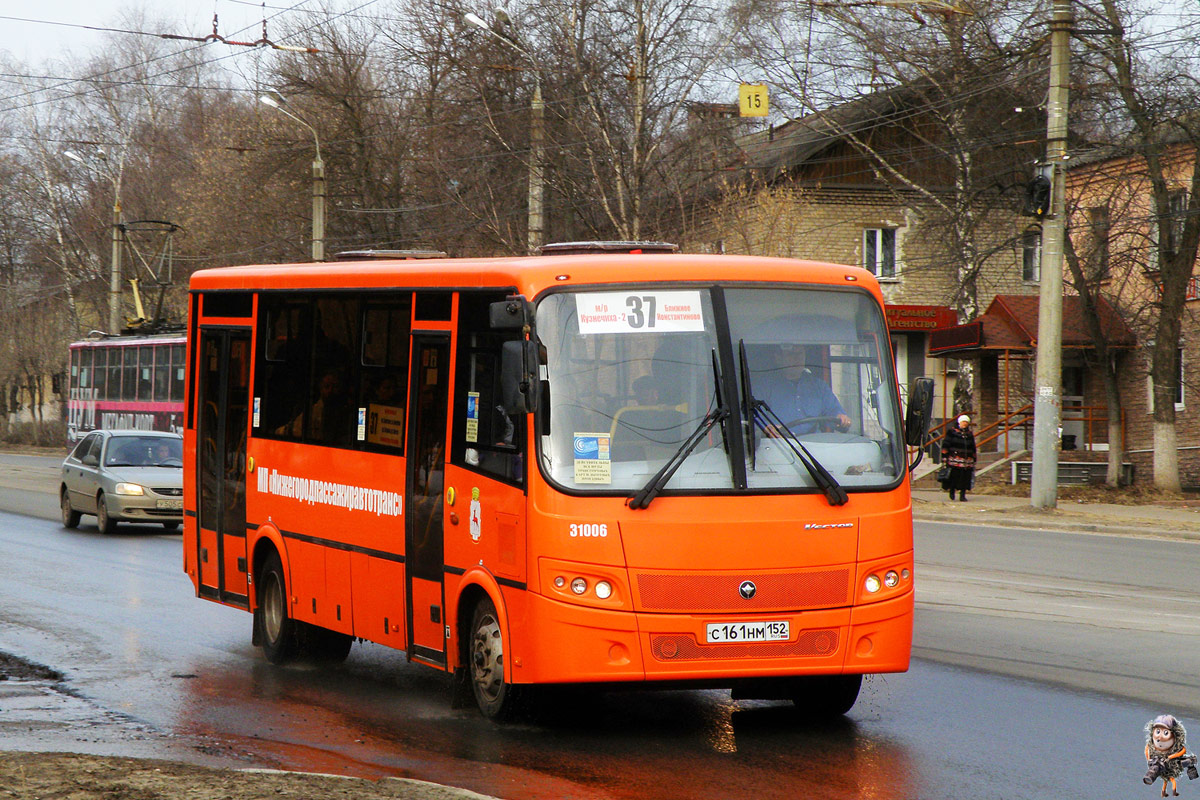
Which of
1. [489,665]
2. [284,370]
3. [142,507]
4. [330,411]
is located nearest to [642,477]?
[489,665]

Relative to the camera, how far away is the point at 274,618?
10805 mm

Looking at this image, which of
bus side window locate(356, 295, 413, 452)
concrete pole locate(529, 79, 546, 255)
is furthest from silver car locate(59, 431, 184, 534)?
bus side window locate(356, 295, 413, 452)

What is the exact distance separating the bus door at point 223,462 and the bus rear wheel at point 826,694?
14.9ft

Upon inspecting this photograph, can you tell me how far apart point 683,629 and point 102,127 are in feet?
214

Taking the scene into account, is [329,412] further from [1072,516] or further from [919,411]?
[1072,516]

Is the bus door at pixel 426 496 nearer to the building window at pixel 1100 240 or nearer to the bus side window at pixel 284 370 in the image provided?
the bus side window at pixel 284 370

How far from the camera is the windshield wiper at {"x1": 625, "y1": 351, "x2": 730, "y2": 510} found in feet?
24.8

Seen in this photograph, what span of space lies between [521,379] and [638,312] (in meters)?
0.72

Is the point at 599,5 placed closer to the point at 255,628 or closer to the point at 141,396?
the point at 141,396

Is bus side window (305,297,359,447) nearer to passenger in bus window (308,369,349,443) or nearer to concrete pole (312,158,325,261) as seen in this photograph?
passenger in bus window (308,369,349,443)

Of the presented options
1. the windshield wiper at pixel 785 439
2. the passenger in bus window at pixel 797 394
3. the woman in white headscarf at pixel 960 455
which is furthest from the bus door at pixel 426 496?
the woman in white headscarf at pixel 960 455

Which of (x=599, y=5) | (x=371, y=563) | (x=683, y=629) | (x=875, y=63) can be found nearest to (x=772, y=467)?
(x=683, y=629)

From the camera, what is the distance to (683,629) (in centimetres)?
752

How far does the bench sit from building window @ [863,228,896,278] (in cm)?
1478
